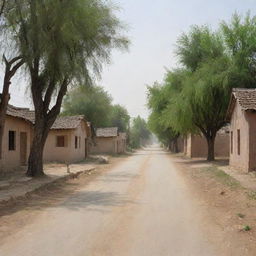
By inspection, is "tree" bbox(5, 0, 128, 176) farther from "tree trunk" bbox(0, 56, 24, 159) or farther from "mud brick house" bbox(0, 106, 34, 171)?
"mud brick house" bbox(0, 106, 34, 171)

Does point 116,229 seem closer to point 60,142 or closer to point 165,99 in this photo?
point 60,142

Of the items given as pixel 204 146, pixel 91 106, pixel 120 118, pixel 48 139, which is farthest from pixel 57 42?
pixel 120 118

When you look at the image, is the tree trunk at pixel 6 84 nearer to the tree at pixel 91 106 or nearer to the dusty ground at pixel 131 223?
the dusty ground at pixel 131 223

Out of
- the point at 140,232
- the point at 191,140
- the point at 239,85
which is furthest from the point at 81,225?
the point at 191,140

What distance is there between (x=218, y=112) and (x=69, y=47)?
16672 mm

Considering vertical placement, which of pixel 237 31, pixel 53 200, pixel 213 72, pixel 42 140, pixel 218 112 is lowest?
pixel 53 200

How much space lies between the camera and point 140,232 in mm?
7852

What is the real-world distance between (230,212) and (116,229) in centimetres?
355

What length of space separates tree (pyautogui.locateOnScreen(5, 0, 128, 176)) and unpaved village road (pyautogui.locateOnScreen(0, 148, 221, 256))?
6.11 meters

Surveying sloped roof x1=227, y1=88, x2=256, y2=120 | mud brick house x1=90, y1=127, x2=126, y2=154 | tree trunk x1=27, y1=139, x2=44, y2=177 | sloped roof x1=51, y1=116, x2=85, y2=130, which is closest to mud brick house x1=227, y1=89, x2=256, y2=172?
sloped roof x1=227, y1=88, x2=256, y2=120

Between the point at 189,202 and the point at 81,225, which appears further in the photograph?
the point at 189,202

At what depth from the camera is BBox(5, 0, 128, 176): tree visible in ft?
51.4

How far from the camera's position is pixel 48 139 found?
32.8m

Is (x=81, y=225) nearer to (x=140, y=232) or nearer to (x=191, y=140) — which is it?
(x=140, y=232)
